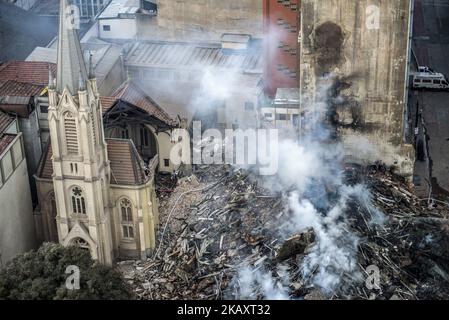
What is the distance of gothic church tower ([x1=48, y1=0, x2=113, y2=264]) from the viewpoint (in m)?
62.9

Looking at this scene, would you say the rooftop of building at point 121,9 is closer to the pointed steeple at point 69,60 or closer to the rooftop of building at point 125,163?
the rooftop of building at point 125,163

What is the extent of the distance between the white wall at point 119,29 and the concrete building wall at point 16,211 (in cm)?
2581

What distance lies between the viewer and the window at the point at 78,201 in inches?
2650

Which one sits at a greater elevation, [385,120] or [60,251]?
[385,120]

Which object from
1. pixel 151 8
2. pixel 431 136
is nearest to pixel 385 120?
pixel 431 136

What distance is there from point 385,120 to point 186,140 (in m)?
17.3

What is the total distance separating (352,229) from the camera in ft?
217

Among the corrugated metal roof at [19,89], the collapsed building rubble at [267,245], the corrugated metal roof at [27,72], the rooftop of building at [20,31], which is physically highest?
the rooftop of building at [20,31]

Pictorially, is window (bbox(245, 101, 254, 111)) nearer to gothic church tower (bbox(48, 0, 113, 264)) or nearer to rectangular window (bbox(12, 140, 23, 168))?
gothic church tower (bbox(48, 0, 113, 264))

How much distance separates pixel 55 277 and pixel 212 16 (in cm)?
4170

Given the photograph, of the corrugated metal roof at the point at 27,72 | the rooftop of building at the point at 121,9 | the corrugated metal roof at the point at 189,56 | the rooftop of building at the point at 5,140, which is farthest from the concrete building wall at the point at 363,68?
the rooftop of building at the point at 121,9

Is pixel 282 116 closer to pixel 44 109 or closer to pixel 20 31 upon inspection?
pixel 44 109

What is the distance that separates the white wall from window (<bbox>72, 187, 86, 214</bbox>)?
30.3m
